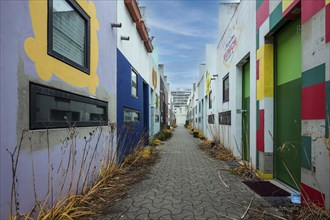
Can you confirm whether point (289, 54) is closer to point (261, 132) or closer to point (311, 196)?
point (261, 132)

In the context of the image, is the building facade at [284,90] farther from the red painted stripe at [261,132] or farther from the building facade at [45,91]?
the building facade at [45,91]

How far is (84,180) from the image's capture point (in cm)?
388

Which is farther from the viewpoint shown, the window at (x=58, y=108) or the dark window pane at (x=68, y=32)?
the dark window pane at (x=68, y=32)

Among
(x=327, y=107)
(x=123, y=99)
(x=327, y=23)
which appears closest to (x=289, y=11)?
(x=327, y=23)

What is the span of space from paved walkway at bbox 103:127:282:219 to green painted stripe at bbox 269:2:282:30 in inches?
121

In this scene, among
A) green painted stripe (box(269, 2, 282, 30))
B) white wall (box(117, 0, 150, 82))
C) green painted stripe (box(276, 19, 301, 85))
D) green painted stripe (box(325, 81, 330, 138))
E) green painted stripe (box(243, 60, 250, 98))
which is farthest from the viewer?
green painted stripe (box(243, 60, 250, 98))

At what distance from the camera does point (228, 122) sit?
8.52 m

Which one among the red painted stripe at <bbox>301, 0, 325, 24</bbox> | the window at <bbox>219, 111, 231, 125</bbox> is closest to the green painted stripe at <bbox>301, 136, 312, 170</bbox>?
the red painted stripe at <bbox>301, 0, 325, 24</bbox>

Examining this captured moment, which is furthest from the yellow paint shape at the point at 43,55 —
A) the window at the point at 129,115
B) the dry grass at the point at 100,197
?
the window at the point at 129,115

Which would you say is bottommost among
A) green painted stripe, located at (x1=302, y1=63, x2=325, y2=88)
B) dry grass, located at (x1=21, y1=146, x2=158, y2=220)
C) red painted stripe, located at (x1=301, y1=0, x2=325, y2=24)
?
dry grass, located at (x1=21, y1=146, x2=158, y2=220)

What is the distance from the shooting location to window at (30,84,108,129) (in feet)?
8.67

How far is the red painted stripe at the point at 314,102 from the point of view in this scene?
9.22ft

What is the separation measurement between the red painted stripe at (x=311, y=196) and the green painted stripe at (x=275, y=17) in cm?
284

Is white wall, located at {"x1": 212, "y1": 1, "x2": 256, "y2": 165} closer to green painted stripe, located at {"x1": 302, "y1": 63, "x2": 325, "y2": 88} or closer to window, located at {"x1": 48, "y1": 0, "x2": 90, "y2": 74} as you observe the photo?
green painted stripe, located at {"x1": 302, "y1": 63, "x2": 325, "y2": 88}
